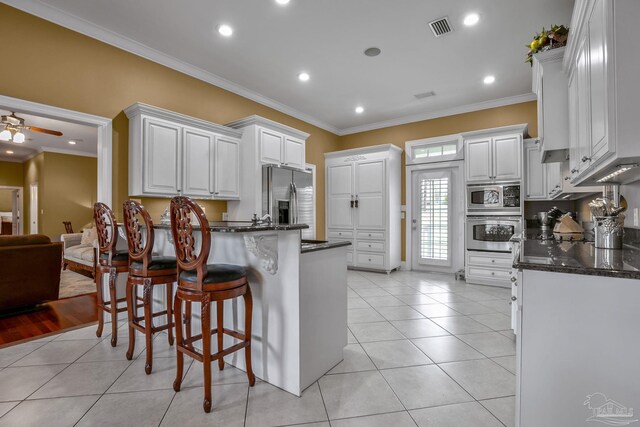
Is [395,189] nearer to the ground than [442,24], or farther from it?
nearer to the ground

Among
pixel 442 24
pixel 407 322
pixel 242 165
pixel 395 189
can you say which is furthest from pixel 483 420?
pixel 395 189

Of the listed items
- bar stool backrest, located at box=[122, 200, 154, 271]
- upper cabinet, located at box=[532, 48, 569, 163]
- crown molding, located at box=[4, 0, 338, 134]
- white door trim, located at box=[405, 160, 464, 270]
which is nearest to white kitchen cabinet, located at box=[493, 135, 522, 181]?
white door trim, located at box=[405, 160, 464, 270]

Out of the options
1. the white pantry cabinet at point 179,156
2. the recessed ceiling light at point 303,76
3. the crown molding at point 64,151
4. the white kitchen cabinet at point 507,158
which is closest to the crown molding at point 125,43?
the white pantry cabinet at point 179,156

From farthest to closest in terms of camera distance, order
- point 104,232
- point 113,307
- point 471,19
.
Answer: point 471,19 < point 104,232 < point 113,307

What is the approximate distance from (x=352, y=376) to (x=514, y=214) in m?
3.77

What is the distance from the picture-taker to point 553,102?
243cm

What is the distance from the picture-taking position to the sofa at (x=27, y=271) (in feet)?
10.7

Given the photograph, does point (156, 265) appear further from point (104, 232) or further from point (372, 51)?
point (372, 51)

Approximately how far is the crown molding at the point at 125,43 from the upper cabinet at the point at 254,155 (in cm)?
67

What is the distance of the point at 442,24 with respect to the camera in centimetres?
313

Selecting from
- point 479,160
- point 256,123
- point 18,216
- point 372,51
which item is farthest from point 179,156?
point 18,216

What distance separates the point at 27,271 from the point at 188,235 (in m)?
3.01

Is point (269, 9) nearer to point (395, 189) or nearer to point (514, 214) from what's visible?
point (395, 189)

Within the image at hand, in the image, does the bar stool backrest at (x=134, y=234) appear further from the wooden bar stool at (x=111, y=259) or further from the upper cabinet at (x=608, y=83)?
the upper cabinet at (x=608, y=83)
